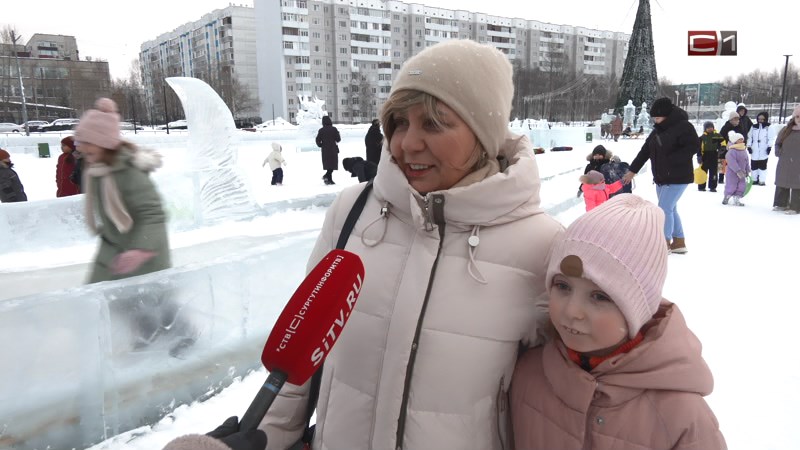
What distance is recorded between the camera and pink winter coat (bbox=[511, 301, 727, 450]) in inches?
44.0

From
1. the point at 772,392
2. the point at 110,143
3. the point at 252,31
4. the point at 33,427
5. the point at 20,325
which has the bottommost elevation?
the point at 772,392

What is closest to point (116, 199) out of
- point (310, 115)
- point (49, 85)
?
point (310, 115)

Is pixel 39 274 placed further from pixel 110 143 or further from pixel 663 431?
pixel 663 431

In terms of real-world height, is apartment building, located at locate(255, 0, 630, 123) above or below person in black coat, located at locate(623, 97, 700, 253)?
above

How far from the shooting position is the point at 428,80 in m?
1.19

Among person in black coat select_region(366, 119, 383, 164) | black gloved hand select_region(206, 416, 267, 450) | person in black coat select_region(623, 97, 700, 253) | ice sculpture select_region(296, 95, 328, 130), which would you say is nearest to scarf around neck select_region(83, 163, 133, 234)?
black gloved hand select_region(206, 416, 267, 450)

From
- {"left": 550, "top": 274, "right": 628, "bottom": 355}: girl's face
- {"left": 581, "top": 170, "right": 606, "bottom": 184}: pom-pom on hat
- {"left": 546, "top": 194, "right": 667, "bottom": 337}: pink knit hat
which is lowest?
{"left": 581, "top": 170, "right": 606, "bottom": 184}: pom-pom on hat

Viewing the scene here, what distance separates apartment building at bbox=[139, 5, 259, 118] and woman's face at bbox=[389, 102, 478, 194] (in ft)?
191

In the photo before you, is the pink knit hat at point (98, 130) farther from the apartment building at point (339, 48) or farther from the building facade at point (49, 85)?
the apartment building at point (339, 48)

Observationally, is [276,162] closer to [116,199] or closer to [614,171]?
[614,171]

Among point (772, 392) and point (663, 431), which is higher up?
point (663, 431)

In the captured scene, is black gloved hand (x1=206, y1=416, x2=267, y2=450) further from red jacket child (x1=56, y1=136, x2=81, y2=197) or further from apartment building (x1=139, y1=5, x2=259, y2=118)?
apartment building (x1=139, y1=5, x2=259, y2=118)

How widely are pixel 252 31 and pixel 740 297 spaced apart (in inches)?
3135

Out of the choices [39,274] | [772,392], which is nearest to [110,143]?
[39,274]
